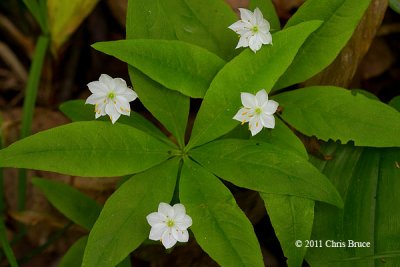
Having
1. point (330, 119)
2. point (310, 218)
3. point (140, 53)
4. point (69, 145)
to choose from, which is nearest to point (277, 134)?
point (330, 119)

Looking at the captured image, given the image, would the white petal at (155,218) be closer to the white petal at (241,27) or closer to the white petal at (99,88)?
the white petal at (99,88)

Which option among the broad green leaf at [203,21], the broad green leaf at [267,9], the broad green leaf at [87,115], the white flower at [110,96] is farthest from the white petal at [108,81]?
the broad green leaf at [267,9]

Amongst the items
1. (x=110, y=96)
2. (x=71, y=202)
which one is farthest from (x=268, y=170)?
(x=71, y=202)

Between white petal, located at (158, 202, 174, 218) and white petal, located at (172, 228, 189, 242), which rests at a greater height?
white petal, located at (158, 202, 174, 218)

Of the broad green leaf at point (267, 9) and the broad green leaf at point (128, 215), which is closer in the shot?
the broad green leaf at point (128, 215)

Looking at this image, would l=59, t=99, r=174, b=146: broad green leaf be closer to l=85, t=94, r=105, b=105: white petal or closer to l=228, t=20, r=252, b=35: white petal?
l=85, t=94, r=105, b=105: white petal

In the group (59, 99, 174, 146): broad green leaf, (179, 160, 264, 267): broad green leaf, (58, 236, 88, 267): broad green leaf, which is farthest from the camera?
(58, 236, 88, 267): broad green leaf

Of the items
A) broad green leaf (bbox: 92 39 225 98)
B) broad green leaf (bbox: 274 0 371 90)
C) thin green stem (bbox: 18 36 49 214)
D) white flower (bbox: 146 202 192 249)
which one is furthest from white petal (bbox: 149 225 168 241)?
thin green stem (bbox: 18 36 49 214)

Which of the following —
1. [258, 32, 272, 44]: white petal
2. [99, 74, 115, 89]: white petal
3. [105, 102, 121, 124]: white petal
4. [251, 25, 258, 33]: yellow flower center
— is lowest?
[105, 102, 121, 124]: white petal
